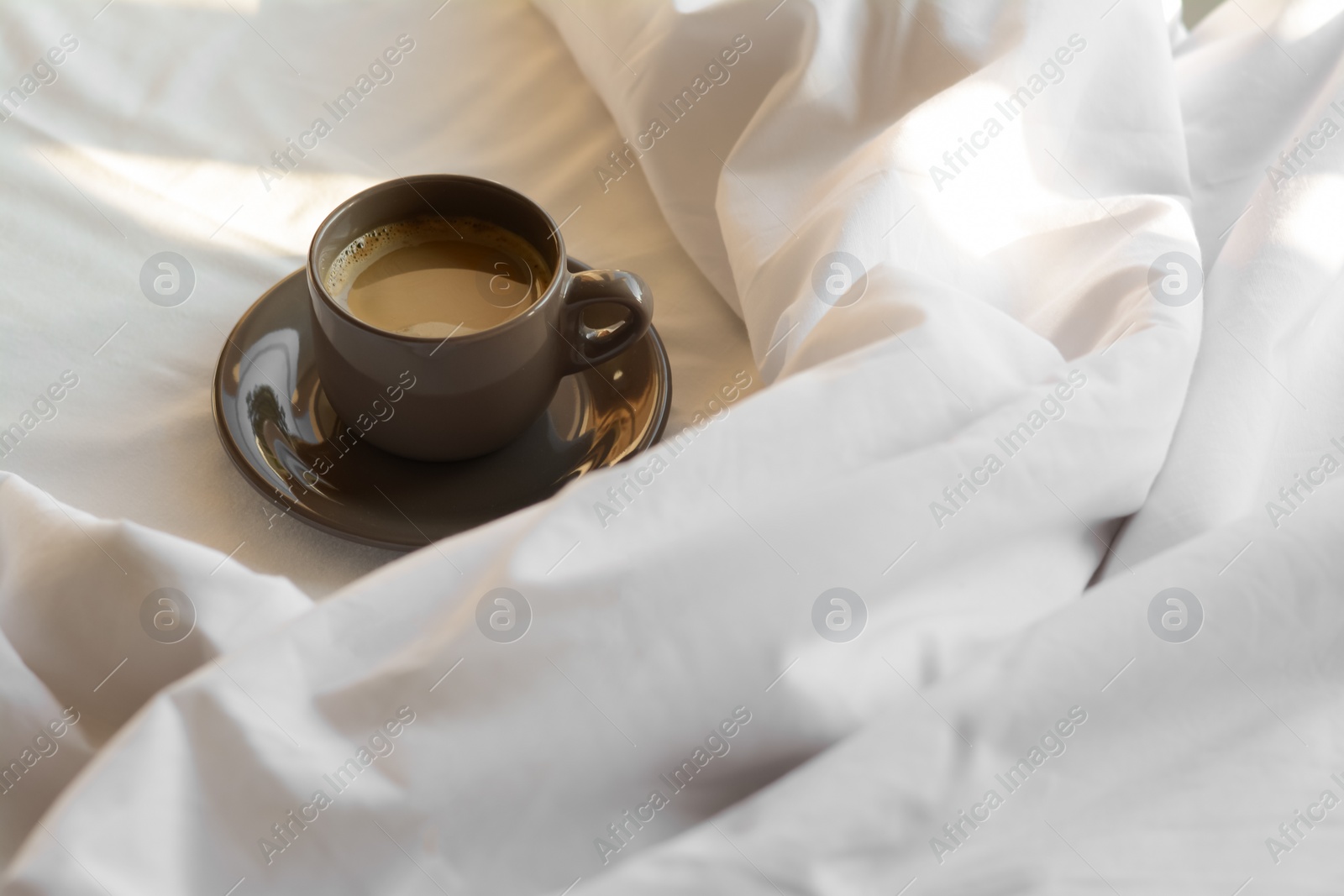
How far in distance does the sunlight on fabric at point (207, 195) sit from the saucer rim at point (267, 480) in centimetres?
5

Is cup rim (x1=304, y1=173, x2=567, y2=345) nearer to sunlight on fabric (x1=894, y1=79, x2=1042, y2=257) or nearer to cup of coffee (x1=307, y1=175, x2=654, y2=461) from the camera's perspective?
cup of coffee (x1=307, y1=175, x2=654, y2=461)

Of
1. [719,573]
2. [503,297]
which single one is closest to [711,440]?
[719,573]

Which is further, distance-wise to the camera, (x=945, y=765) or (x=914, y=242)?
(x=914, y=242)

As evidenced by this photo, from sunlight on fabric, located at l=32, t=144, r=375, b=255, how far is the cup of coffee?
13 centimetres

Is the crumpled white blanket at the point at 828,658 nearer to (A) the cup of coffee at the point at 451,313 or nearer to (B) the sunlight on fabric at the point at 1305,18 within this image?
(A) the cup of coffee at the point at 451,313

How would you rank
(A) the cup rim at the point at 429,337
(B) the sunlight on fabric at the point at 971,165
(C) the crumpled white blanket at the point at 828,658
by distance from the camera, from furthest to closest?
1. (B) the sunlight on fabric at the point at 971,165
2. (A) the cup rim at the point at 429,337
3. (C) the crumpled white blanket at the point at 828,658

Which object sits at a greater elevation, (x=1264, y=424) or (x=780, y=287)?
(x=780, y=287)

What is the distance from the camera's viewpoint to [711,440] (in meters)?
0.46

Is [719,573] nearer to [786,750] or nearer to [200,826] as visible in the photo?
[786,750]

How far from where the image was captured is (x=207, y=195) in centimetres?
72

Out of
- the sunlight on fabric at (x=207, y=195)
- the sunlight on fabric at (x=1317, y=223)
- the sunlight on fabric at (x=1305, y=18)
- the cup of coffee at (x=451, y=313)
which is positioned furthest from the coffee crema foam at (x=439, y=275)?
the sunlight on fabric at (x=1305, y=18)

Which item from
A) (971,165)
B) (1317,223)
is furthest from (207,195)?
(1317,223)

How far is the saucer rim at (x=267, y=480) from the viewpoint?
1.75 feet

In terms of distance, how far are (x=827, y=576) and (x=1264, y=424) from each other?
0.26 m
